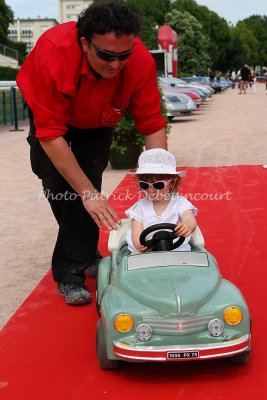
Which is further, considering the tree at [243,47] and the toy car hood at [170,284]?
the tree at [243,47]

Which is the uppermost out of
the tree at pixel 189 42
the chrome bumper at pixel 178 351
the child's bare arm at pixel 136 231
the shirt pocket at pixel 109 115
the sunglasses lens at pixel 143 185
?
the tree at pixel 189 42

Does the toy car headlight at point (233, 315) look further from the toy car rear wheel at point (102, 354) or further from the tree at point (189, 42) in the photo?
the tree at point (189, 42)

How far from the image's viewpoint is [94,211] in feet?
11.5

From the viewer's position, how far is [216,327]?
119 inches

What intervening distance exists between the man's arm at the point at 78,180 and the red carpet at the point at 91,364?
77 centimetres

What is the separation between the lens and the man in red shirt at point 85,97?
3258mm

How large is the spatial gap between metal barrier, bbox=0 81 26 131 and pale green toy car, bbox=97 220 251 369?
1335 centimetres

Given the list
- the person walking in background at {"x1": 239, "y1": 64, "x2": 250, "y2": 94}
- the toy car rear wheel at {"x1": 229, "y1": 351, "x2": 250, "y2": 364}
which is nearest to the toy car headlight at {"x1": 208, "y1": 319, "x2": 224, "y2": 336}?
the toy car rear wheel at {"x1": 229, "y1": 351, "x2": 250, "y2": 364}

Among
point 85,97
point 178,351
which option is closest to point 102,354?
point 178,351

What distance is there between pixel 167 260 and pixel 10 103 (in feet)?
52.7

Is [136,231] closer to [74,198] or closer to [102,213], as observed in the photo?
[102,213]

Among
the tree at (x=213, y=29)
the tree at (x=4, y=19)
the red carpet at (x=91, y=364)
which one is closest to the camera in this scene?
the red carpet at (x=91, y=364)

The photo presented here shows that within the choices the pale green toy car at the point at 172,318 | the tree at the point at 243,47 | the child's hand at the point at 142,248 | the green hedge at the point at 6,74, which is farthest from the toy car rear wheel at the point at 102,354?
the tree at the point at 243,47

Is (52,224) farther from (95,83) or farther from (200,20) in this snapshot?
(200,20)
